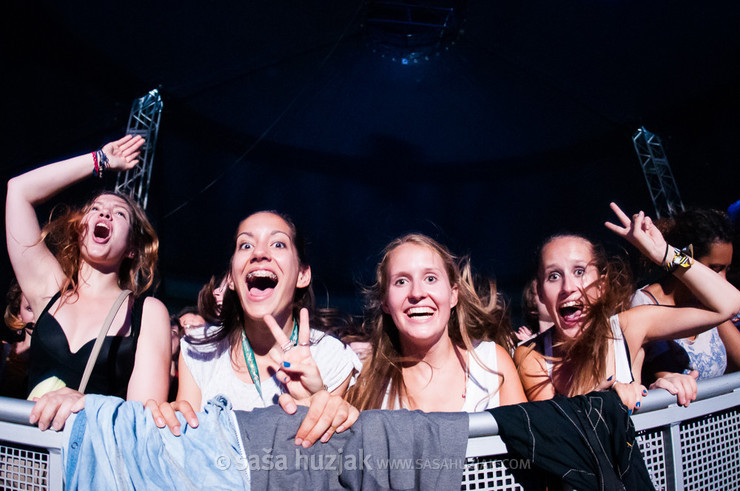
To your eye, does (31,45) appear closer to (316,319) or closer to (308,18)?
(308,18)

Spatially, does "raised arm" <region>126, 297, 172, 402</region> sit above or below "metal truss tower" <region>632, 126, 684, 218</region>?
below

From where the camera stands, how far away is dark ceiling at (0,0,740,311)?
18.9ft

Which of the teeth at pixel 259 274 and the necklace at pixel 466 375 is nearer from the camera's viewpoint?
the necklace at pixel 466 375

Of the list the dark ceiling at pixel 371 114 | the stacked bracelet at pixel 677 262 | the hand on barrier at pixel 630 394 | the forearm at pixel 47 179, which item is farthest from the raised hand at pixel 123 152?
the dark ceiling at pixel 371 114

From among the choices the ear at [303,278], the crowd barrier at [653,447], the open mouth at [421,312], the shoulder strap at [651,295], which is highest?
the ear at [303,278]

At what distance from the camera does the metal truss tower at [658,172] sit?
7.19 meters

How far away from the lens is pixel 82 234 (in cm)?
190

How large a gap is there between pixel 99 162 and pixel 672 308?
257 centimetres

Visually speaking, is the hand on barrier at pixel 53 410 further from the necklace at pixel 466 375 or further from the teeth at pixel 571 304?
the teeth at pixel 571 304

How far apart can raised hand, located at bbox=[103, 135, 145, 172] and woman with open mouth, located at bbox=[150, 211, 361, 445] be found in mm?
629

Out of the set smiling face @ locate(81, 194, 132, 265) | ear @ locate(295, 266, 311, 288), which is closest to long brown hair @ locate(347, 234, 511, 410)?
ear @ locate(295, 266, 311, 288)

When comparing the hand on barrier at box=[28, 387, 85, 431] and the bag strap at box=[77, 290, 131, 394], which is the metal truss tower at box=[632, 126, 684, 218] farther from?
the hand on barrier at box=[28, 387, 85, 431]

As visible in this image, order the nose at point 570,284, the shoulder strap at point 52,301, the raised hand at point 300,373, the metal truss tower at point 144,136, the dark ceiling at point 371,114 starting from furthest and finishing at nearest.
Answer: the metal truss tower at point 144,136 → the dark ceiling at point 371,114 → the nose at point 570,284 → the shoulder strap at point 52,301 → the raised hand at point 300,373

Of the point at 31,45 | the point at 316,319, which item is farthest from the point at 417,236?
the point at 31,45
